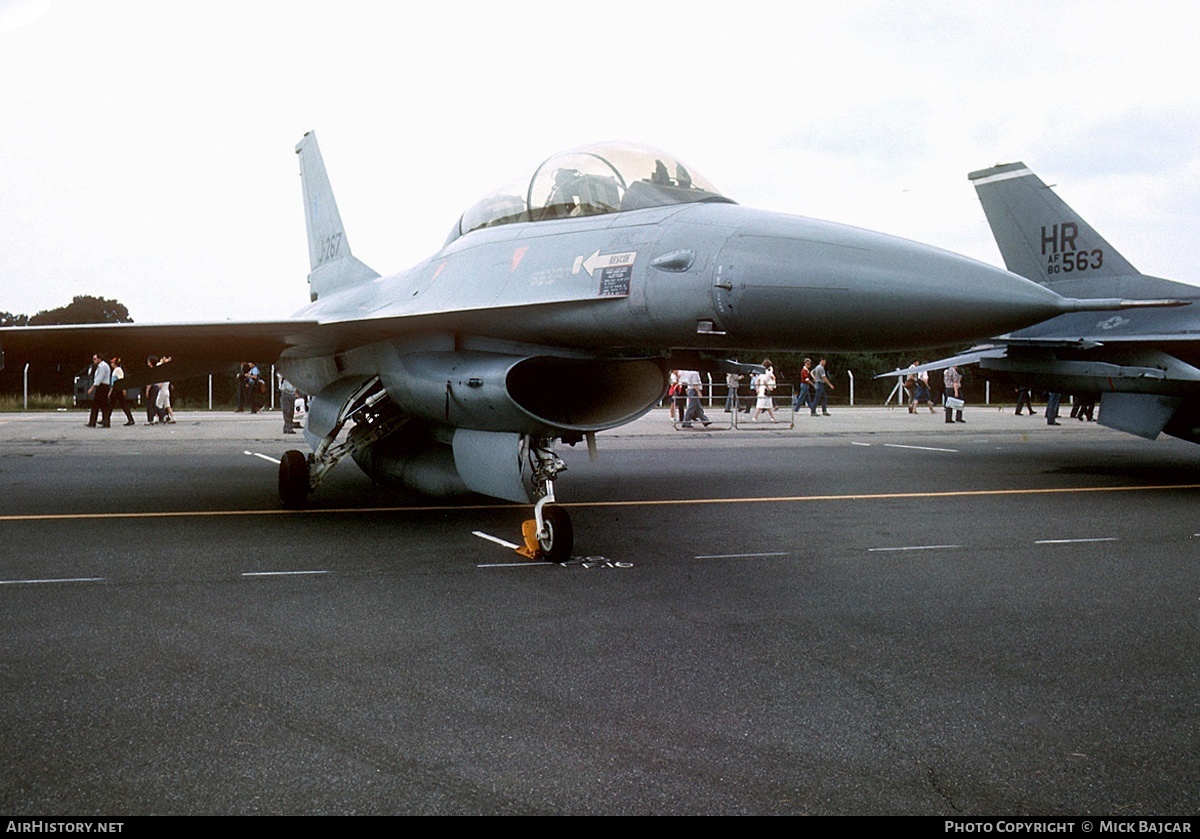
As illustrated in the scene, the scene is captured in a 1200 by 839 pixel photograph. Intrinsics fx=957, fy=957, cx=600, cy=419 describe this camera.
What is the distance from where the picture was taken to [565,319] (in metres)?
6.00

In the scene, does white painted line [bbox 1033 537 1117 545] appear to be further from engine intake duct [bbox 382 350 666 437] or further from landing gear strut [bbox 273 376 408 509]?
landing gear strut [bbox 273 376 408 509]

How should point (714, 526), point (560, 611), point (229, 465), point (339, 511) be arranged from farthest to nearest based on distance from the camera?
point (229, 465), point (339, 511), point (714, 526), point (560, 611)

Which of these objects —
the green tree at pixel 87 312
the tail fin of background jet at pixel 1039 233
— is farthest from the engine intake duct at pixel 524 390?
the green tree at pixel 87 312

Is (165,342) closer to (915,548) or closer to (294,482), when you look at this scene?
(294,482)

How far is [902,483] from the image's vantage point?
1078 cm

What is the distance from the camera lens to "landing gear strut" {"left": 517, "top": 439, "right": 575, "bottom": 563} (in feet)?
19.5

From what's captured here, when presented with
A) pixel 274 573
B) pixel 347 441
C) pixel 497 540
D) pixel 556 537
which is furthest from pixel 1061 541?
pixel 347 441

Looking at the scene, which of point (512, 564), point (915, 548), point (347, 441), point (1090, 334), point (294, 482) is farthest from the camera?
point (1090, 334)

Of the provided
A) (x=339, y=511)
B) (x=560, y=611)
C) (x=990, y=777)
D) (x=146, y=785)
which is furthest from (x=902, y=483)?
(x=146, y=785)

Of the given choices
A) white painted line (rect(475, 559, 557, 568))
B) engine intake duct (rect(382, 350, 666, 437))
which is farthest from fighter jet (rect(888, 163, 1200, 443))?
white painted line (rect(475, 559, 557, 568))

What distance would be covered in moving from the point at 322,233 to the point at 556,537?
738 centimetres
